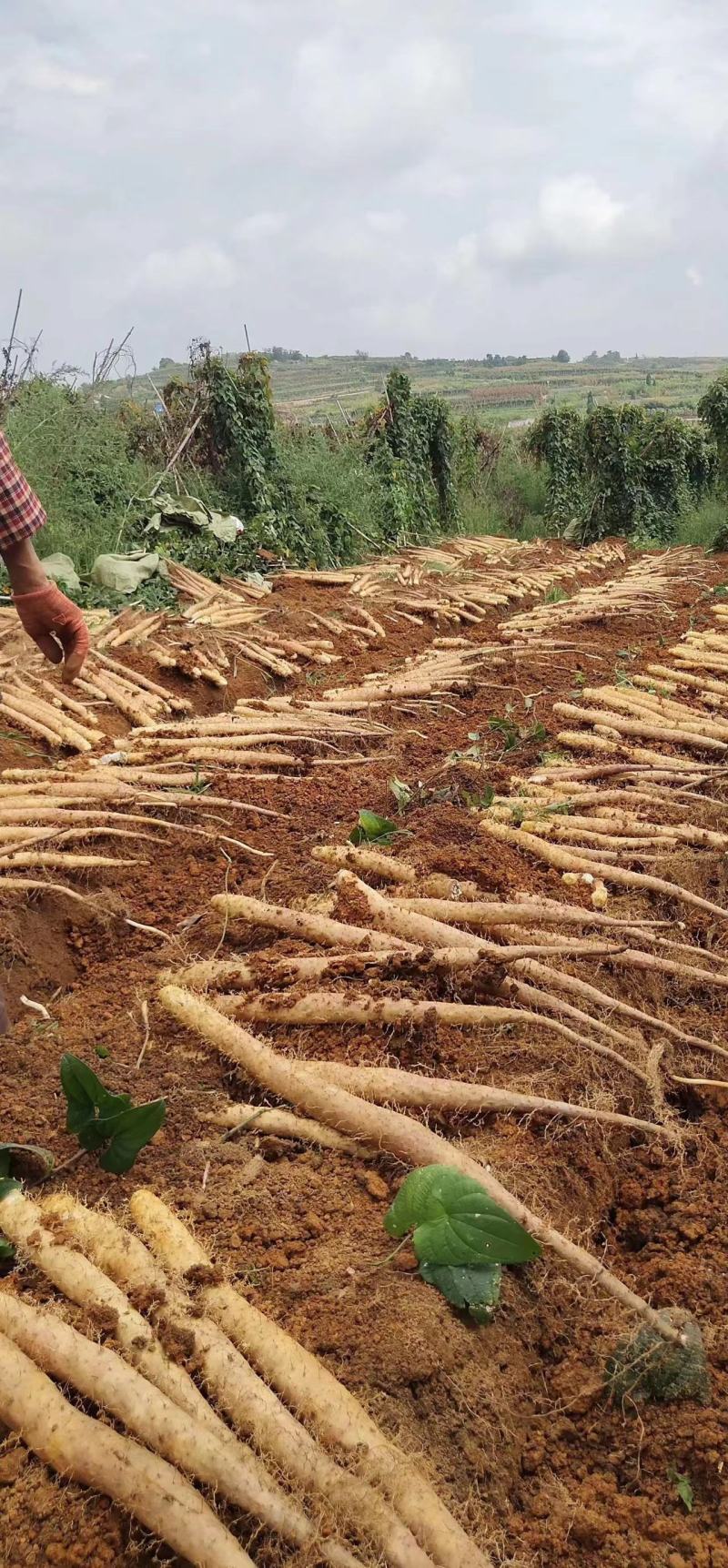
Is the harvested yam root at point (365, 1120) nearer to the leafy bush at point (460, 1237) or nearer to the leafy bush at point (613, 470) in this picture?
the leafy bush at point (460, 1237)

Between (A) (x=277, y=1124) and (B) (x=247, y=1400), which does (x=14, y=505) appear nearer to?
(A) (x=277, y=1124)

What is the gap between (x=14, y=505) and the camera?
240cm

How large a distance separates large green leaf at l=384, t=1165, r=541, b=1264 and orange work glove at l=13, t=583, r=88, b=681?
5.71 ft

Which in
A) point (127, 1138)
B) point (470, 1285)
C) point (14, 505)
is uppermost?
point (14, 505)

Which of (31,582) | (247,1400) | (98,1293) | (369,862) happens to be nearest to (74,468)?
(31,582)

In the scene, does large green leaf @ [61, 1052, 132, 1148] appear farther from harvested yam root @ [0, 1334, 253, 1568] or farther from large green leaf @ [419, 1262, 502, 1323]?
large green leaf @ [419, 1262, 502, 1323]

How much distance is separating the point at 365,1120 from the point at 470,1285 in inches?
16.2

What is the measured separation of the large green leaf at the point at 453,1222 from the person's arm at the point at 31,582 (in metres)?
1.75

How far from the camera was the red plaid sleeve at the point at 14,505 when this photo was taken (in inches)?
93.3

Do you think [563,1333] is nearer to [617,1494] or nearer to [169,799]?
[617,1494]

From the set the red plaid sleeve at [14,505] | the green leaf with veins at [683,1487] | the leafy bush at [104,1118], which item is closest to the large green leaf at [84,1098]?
the leafy bush at [104,1118]

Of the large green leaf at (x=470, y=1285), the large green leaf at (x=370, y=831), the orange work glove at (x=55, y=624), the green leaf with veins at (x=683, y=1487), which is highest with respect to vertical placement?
the orange work glove at (x=55, y=624)

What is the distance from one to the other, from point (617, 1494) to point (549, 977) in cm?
118

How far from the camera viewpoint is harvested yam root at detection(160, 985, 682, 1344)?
1.71 meters
